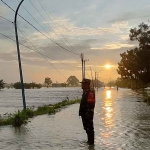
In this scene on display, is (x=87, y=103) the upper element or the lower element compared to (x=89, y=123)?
upper

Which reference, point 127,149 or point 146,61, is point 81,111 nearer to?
point 127,149

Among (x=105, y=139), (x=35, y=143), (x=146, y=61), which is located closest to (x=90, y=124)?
(x=105, y=139)

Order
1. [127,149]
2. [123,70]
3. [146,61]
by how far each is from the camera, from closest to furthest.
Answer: [127,149] < [146,61] < [123,70]

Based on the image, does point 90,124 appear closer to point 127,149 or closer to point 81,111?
point 81,111

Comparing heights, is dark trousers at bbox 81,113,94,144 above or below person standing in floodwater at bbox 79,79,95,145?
below

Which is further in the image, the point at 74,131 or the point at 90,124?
the point at 74,131

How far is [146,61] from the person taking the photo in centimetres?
4903

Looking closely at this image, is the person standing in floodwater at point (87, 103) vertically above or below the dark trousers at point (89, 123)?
above

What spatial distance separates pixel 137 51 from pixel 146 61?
208cm

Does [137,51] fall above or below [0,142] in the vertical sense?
above

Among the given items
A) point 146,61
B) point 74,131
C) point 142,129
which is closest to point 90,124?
point 74,131

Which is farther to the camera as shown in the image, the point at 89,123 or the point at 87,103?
the point at 89,123

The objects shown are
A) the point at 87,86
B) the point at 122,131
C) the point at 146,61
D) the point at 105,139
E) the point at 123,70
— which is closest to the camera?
the point at 87,86

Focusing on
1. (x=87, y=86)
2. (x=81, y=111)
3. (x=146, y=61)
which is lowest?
(x=81, y=111)
